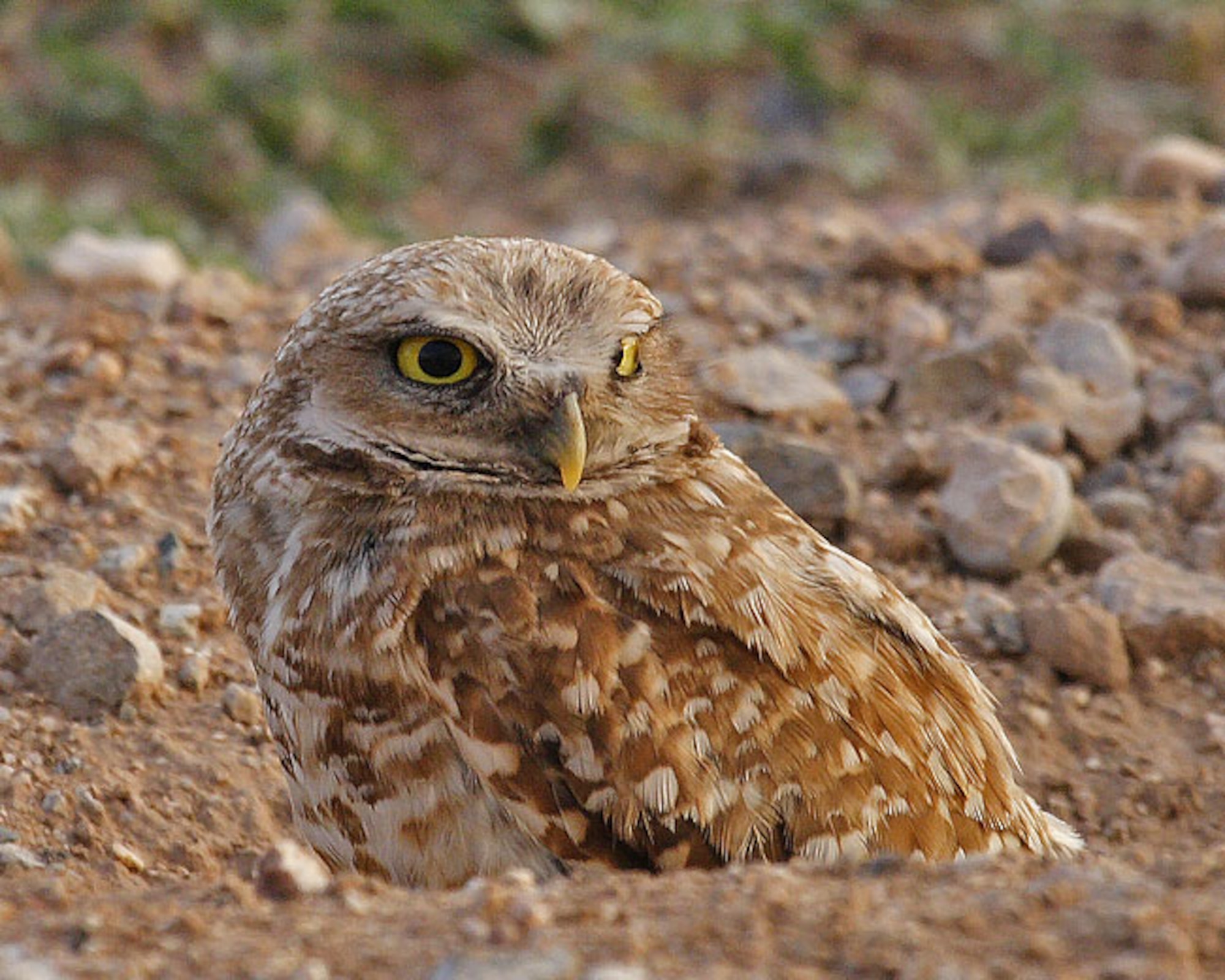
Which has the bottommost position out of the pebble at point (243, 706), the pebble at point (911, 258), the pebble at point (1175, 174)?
the pebble at point (243, 706)

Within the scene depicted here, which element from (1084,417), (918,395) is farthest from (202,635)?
(1084,417)

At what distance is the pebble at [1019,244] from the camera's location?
6.99 m

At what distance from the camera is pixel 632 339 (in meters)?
4.17

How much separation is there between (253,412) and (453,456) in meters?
0.55

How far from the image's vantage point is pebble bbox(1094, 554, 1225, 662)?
5.41 meters

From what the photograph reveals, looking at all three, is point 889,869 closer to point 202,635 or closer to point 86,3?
point 202,635

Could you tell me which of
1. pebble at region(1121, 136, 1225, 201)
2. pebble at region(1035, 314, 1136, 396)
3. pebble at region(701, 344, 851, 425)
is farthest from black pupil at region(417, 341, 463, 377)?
pebble at region(1121, 136, 1225, 201)

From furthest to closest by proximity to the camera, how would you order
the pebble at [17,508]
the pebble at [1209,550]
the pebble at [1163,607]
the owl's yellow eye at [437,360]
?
the pebble at [1209,550] < the pebble at [1163,607] < the pebble at [17,508] < the owl's yellow eye at [437,360]

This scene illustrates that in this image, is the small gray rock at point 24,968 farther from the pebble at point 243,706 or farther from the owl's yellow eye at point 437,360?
the pebble at point 243,706

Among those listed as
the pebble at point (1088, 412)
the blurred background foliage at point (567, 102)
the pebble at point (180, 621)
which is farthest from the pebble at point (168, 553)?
the blurred background foliage at point (567, 102)

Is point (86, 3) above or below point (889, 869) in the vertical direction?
above

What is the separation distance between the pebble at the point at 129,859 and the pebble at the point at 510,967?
71.3 inches

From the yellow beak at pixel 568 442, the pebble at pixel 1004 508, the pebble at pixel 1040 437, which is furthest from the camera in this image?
the pebble at pixel 1040 437

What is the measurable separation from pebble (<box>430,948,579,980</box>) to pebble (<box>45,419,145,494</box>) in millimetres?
3038
